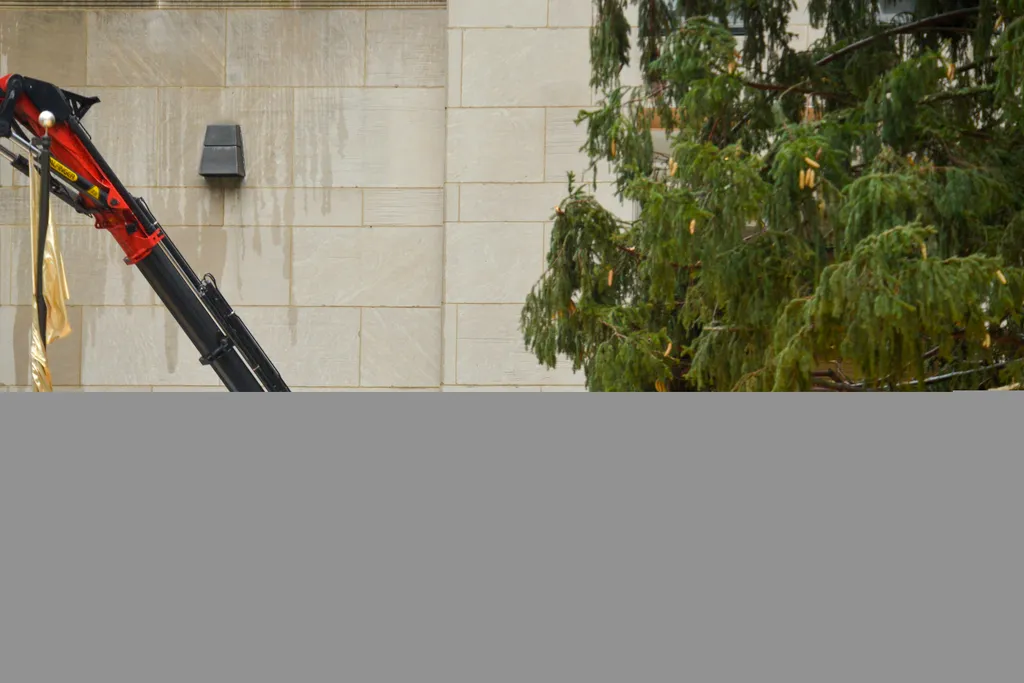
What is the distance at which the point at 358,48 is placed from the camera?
1376cm

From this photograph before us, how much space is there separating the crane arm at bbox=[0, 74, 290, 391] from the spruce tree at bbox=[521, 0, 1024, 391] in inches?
94.1

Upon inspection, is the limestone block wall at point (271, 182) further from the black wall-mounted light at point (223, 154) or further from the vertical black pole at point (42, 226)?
the vertical black pole at point (42, 226)

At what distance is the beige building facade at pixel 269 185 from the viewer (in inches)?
533

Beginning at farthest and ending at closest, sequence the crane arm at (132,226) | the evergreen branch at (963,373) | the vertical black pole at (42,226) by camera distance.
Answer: the evergreen branch at (963,373) → the crane arm at (132,226) → the vertical black pole at (42,226)

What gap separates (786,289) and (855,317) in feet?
3.67

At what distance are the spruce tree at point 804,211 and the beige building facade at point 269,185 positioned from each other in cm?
440

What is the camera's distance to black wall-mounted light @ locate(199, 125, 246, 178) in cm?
1341

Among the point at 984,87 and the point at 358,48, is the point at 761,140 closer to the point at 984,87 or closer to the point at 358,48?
the point at 984,87

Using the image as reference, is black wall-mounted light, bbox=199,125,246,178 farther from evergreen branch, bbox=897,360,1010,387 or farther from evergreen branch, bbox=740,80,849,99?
evergreen branch, bbox=897,360,1010,387

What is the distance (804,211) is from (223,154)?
7.84 metres

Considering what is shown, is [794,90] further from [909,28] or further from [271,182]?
[271,182]

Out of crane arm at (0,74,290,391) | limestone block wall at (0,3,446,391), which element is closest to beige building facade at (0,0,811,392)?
limestone block wall at (0,3,446,391)

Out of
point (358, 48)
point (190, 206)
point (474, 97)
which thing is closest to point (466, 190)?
point (474, 97)

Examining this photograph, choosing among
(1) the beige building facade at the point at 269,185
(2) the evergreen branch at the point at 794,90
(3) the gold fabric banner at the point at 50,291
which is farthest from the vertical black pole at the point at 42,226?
(1) the beige building facade at the point at 269,185
